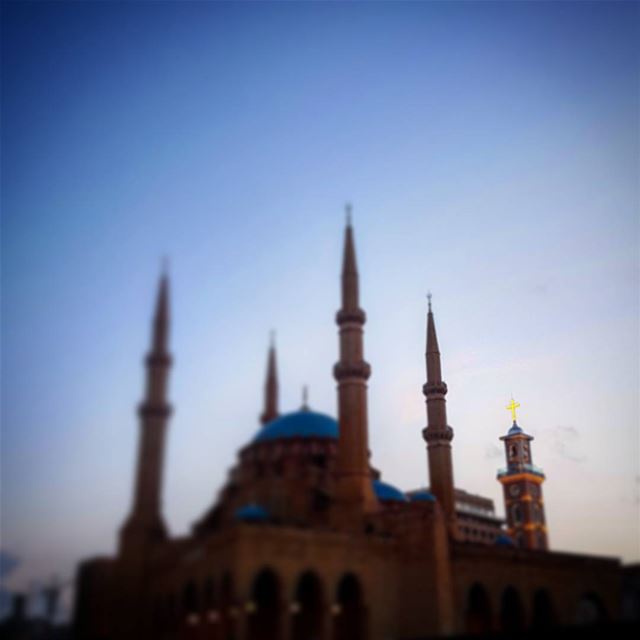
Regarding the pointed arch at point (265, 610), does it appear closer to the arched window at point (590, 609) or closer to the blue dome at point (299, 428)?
the blue dome at point (299, 428)

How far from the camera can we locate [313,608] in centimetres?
3416

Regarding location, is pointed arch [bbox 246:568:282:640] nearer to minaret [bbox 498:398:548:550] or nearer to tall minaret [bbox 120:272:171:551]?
tall minaret [bbox 120:272:171:551]

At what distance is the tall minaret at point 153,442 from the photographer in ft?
108

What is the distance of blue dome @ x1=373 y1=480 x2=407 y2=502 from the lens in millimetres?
46312

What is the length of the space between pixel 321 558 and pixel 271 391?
19089 millimetres

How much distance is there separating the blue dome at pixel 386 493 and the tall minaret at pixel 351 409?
5651mm

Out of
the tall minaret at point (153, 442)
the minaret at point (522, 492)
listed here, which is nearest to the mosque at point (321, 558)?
the tall minaret at point (153, 442)

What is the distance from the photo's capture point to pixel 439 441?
49.5 meters

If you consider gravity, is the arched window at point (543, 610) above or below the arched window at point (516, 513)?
below

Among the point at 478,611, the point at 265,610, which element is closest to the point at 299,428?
the point at 265,610

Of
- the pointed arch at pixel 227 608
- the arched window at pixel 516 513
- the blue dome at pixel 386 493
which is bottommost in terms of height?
the pointed arch at pixel 227 608

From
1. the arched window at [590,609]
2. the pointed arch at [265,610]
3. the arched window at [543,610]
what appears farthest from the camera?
the arched window at [590,609]

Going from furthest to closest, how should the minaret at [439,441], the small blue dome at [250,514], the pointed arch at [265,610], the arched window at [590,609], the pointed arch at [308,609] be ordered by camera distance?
the minaret at [439,441] → the arched window at [590,609] → the pointed arch at [265,610] → the small blue dome at [250,514] → the pointed arch at [308,609]

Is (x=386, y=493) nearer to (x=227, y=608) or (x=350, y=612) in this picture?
(x=350, y=612)
